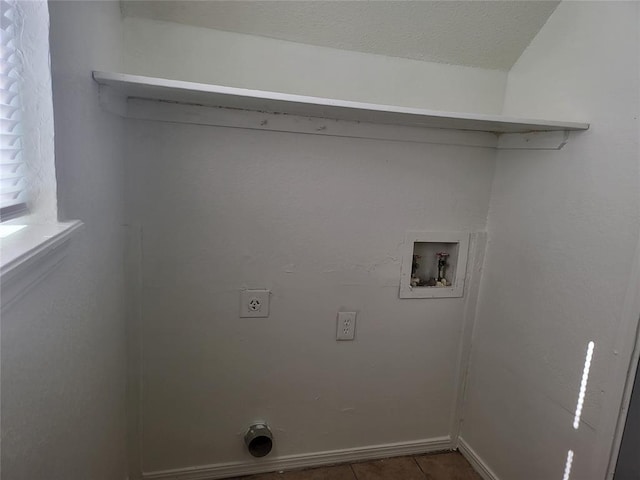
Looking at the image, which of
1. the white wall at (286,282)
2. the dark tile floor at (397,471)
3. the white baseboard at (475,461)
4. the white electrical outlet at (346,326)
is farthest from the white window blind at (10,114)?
the white baseboard at (475,461)

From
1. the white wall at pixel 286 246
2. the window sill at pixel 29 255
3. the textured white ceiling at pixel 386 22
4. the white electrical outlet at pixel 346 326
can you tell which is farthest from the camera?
the white electrical outlet at pixel 346 326

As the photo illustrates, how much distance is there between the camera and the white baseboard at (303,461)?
1625 mm

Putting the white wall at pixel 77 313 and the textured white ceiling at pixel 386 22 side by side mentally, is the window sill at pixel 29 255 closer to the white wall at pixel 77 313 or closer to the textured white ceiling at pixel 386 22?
the white wall at pixel 77 313

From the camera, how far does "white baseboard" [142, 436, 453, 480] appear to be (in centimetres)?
162

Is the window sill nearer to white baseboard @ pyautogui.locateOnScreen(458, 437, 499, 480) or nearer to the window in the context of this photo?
the window

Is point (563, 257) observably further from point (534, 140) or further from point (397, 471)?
point (397, 471)

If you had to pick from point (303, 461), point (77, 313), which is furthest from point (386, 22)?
point (303, 461)

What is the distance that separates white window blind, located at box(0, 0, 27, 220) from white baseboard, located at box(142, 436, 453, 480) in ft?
4.21

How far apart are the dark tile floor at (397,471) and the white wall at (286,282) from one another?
0.27 ft

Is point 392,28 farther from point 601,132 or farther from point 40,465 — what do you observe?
point 40,465

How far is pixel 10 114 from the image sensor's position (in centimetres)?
74

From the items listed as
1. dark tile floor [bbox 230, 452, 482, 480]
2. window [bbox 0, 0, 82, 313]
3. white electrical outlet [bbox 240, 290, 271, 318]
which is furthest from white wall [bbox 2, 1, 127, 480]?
dark tile floor [bbox 230, 452, 482, 480]

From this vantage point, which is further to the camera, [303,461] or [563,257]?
[303,461]

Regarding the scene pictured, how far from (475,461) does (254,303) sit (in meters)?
1.17
